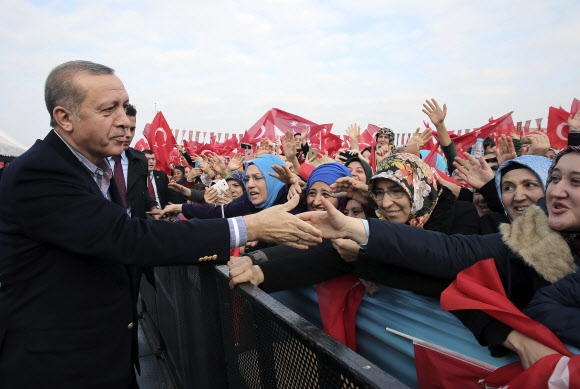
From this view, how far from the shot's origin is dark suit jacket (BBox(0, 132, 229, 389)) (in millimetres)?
1598

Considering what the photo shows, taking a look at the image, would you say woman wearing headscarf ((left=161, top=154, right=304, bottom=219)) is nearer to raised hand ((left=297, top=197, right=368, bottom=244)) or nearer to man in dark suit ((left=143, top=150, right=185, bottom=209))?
raised hand ((left=297, top=197, right=368, bottom=244))

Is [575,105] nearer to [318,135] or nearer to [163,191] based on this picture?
[318,135]

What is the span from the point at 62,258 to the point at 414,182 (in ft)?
6.58

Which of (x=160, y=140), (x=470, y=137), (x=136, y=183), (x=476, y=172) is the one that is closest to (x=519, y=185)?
(x=476, y=172)

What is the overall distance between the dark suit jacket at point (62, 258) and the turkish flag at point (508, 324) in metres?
1.07

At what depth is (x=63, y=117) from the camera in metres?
1.76

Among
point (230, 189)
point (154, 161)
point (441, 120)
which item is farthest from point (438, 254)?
point (154, 161)

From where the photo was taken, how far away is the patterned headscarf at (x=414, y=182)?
8.22 ft

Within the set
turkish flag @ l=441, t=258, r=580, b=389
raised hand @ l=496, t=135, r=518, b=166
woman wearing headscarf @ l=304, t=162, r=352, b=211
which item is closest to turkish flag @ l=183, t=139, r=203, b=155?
woman wearing headscarf @ l=304, t=162, r=352, b=211

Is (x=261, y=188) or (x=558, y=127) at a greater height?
(x=558, y=127)

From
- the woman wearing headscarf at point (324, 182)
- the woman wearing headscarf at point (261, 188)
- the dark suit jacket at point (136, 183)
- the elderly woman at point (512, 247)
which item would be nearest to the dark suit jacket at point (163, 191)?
the dark suit jacket at point (136, 183)

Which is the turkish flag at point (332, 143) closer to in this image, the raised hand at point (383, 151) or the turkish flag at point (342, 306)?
the raised hand at point (383, 151)

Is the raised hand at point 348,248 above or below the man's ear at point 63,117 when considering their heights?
below

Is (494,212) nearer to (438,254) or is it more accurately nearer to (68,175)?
(438,254)
